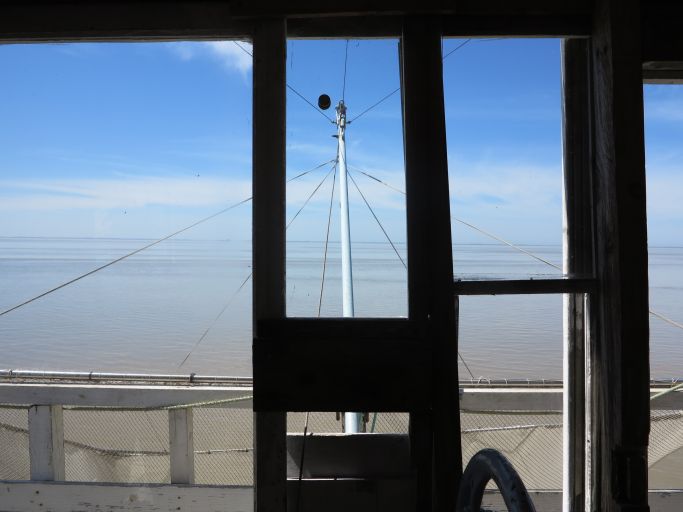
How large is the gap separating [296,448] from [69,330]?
891cm

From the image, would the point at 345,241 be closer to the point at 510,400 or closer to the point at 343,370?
the point at 510,400

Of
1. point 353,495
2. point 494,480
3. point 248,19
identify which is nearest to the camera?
point 494,480

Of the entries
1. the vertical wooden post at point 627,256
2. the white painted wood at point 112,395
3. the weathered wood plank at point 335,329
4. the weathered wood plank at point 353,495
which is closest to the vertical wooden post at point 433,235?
the weathered wood plank at point 335,329

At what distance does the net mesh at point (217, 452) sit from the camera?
341 cm

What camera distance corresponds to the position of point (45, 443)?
313cm

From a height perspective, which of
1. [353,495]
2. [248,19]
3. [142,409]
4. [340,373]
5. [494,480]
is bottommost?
[142,409]

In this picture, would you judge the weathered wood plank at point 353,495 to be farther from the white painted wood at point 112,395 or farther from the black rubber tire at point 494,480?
the white painted wood at point 112,395

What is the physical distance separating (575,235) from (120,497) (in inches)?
114

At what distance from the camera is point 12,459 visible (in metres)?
3.39

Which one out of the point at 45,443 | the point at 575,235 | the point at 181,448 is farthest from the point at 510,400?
the point at 45,443

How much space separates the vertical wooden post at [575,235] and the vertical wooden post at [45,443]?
112 inches

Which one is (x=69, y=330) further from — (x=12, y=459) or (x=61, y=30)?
(x=61, y=30)

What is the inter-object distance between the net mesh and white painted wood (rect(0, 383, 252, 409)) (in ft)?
0.45

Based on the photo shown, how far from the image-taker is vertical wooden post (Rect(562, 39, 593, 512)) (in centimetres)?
161
